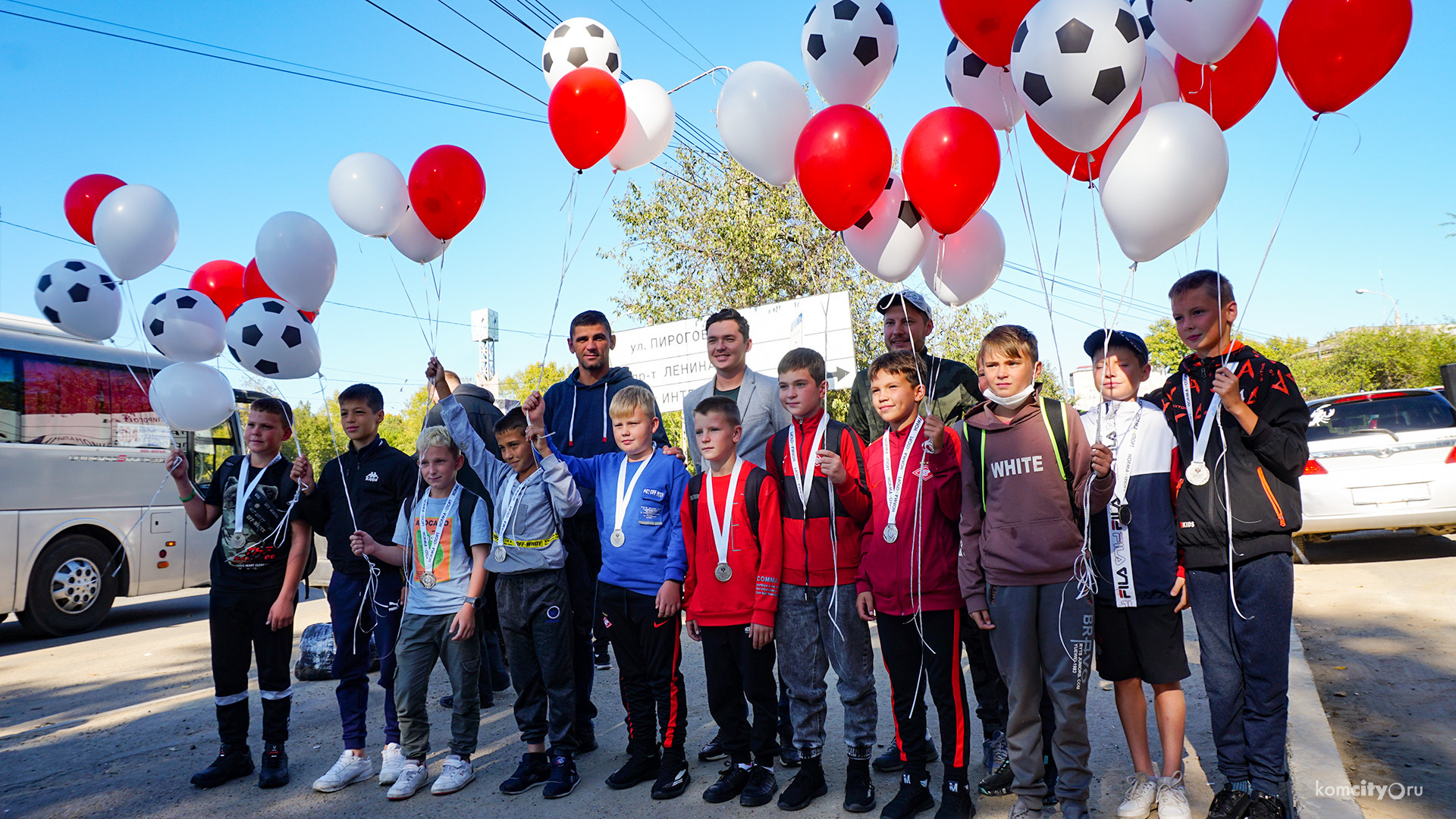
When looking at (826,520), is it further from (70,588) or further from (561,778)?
(70,588)

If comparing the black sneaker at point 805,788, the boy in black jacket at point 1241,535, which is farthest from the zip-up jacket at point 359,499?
the boy in black jacket at point 1241,535

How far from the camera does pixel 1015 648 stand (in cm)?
312

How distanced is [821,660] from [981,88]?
291cm

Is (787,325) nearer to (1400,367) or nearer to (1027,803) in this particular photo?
(1027,803)

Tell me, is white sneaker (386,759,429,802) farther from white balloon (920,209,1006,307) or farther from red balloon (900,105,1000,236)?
red balloon (900,105,1000,236)

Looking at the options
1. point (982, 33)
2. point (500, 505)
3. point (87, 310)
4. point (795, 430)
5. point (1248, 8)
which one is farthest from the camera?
point (87, 310)

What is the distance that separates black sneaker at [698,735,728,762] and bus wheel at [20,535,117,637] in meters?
8.25

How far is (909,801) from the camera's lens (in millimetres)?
3285

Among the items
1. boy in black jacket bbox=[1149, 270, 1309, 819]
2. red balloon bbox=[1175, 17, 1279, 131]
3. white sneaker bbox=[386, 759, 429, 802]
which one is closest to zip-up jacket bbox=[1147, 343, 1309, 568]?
boy in black jacket bbox=[1149, 270, 1309, 819]

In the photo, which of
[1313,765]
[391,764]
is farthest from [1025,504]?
[391,764]

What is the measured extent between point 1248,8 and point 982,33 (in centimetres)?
97

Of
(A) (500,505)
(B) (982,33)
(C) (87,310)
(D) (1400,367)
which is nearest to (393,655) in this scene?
(A) (500,505)

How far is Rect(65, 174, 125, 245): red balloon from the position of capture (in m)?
5.13

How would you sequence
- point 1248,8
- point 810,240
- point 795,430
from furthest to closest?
1. point 810,240
2. point 795,430
3. point 1248,8
